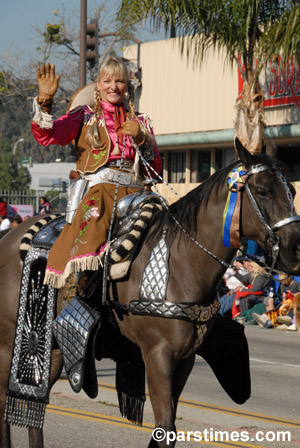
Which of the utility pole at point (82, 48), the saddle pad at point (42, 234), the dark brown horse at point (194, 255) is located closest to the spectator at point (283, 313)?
the utility pole at point (82, 48)

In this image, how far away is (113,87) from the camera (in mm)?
5723

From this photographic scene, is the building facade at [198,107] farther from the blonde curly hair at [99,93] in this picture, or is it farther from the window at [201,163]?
the blonde curly hair at [99,93]

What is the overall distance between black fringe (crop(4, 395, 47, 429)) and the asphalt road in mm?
713

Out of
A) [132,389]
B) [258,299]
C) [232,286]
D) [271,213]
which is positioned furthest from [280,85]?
[271,213]

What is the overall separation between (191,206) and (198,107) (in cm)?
2119

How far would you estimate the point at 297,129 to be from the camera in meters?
22.4

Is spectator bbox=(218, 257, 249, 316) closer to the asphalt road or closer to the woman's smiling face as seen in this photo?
the asphalt road

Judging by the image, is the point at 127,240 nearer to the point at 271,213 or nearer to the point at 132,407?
the point at 271,213

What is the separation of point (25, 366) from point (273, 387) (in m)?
4.49

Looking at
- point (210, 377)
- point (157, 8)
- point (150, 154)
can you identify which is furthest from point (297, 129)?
point (150, 154)

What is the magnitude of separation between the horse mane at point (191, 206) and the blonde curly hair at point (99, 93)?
27.6 inches

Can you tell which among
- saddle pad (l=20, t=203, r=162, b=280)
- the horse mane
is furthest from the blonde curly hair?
the horse mane

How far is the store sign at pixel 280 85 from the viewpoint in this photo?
22.4 metres

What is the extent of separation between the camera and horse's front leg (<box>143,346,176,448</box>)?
15.6ft
